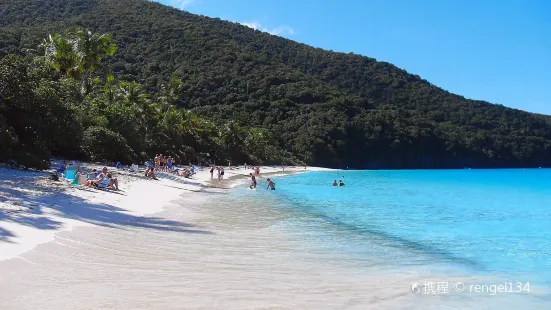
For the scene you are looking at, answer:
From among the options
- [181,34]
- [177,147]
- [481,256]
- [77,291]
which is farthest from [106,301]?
[181,34]

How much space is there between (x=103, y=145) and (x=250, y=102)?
49618 mm

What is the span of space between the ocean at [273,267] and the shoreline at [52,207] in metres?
0.27

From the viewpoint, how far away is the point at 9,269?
5.07m

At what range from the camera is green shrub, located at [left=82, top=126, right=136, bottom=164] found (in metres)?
24.9

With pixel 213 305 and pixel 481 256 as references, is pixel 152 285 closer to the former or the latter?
pixel 213 305

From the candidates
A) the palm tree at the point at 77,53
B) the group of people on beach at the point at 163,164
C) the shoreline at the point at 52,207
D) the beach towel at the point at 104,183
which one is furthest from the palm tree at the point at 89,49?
the beach towel at the point at 104,183

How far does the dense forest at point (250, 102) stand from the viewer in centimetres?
3691

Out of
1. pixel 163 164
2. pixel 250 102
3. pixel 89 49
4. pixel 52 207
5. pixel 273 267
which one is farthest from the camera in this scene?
pixel 250 102

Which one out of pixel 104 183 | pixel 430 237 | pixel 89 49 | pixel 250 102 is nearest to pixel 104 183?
pixel 104 183

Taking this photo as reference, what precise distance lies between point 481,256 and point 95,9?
81338mm

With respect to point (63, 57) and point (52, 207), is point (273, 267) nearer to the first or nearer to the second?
point (52, 207)

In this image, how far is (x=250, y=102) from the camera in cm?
7438

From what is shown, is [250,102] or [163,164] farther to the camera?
[250,102]

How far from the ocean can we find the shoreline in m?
0.27
